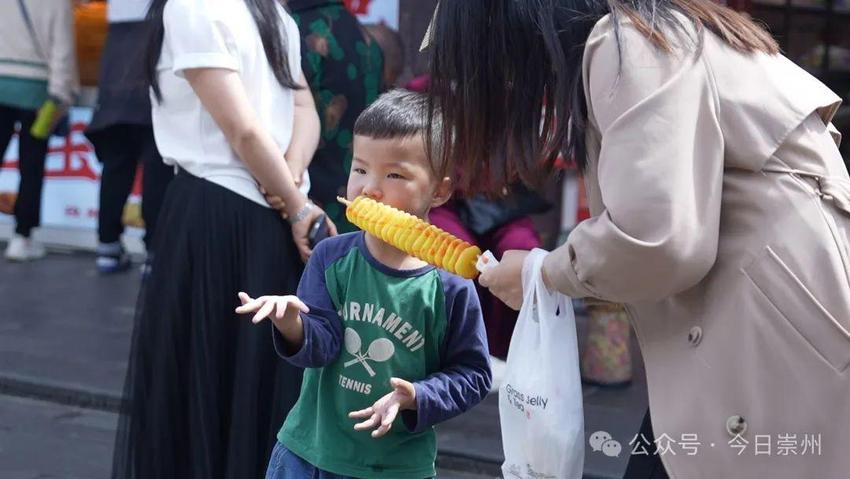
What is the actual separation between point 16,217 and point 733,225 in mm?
6609

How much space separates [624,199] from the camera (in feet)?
6.00

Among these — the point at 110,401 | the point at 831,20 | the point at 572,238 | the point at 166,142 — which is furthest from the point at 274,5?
the point at 831,20

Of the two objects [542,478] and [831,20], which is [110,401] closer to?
[542,478]

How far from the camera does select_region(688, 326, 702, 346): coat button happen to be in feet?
6.36

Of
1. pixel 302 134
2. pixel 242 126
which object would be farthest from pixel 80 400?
pixel 242 126

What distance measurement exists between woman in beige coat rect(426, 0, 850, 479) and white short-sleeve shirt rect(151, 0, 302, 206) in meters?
1.33

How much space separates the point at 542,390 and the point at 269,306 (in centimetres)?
53

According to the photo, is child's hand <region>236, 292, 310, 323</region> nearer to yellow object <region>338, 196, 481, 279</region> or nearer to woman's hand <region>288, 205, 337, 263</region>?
yellow object <region>338, 196, 481, 279</region>

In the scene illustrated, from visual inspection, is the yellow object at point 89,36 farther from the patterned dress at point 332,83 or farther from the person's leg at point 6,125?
the patterned dress at point 332,83

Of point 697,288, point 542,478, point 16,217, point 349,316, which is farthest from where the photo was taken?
point 16,217

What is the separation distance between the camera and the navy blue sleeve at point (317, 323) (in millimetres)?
2461

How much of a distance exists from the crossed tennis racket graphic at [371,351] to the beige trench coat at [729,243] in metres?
0.67

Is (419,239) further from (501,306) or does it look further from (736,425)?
(501,306)

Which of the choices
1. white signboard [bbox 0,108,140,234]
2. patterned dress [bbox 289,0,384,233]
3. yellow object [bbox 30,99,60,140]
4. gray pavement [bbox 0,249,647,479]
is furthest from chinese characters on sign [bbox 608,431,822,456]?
white signboard [bbox 0,108,140,234]
